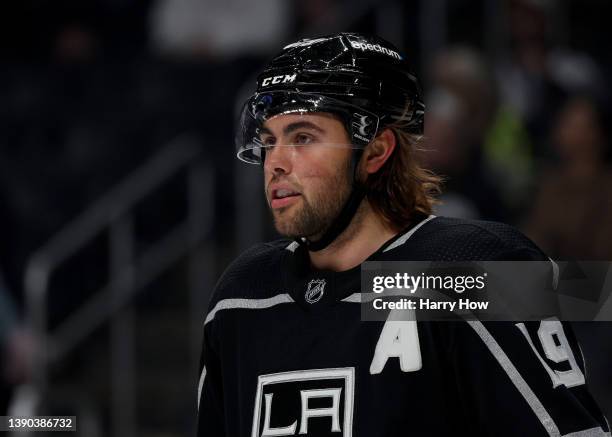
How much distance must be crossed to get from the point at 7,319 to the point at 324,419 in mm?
3420

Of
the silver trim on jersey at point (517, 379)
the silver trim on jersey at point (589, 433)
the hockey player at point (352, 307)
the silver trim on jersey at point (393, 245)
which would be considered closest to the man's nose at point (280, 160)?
the hockey player at point (352, 307)

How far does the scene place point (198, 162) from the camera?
5902 mm

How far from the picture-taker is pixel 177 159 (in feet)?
19.2

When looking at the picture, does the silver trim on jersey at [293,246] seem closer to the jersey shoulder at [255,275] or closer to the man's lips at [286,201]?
the jersey shoulder at [255,275]

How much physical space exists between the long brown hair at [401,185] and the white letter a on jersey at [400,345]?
0.25 metres

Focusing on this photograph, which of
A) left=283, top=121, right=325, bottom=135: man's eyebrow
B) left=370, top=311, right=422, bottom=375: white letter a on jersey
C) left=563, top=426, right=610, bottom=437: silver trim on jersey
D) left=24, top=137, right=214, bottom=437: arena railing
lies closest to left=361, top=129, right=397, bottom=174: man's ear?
left=283, top=121, right=325, bottom=135: man's eyebrow

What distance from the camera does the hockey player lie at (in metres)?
1.92

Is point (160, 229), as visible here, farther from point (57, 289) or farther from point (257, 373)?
point (257, 373)

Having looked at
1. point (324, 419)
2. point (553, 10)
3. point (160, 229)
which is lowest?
point (324, 419)

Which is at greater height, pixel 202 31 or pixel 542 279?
pixel 202 31

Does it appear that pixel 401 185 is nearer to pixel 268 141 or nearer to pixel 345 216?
pixel 345 216

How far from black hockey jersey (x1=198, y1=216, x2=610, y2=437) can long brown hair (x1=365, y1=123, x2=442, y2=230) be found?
63mm

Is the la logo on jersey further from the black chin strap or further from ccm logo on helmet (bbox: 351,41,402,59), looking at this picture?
ccm logo on helmet (bbox: 351,41,402,59)

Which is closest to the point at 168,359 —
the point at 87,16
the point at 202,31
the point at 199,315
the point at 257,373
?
the point at 199,315
